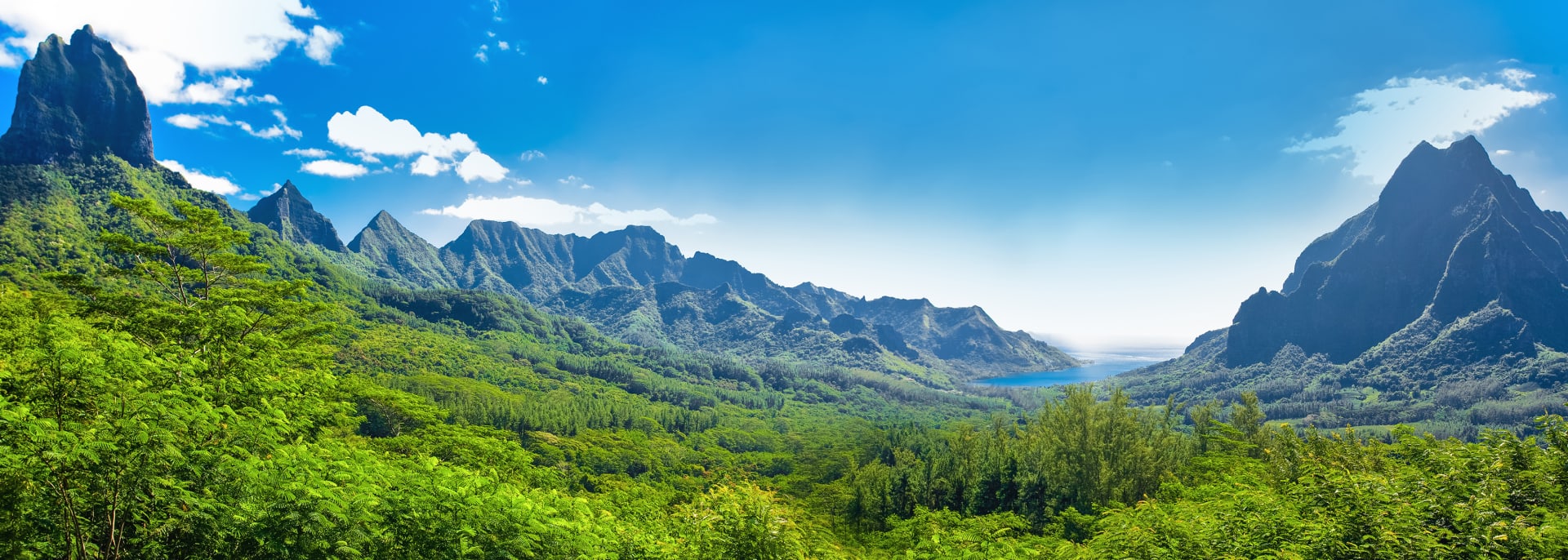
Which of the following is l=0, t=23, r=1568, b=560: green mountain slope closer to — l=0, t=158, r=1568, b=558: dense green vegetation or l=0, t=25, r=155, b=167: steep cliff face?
l=0, t=158, r=1568, b=558: dense green vegetation

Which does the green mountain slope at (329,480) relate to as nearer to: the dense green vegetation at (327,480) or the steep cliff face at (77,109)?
the dense green vegetation at (327,480)

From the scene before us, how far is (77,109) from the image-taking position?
180000 mm

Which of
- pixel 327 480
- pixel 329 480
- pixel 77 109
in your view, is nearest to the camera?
pixel 327 480

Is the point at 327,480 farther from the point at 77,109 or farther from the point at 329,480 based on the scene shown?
the point at 77,109

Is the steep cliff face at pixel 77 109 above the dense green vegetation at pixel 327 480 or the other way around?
above

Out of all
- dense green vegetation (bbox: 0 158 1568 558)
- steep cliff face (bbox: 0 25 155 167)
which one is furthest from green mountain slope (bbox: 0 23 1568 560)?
steep cliff face (bbox: 0 25 155 167)

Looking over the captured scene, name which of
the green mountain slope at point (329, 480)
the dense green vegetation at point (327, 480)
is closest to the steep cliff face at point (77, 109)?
the green mountain slope at point (329, 480)

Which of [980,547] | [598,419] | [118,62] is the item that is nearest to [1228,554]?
[980,547]

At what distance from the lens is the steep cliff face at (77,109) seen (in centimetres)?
16700

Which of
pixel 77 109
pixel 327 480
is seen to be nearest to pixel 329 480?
pixel 327 480

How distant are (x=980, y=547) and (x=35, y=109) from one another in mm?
283309

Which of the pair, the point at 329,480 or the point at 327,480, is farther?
the point at 329,480

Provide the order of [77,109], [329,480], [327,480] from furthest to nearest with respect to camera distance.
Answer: [77,109] < [329,480] < [327,480]

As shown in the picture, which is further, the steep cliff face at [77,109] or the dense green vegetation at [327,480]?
the steep cliff face at [77,109]
